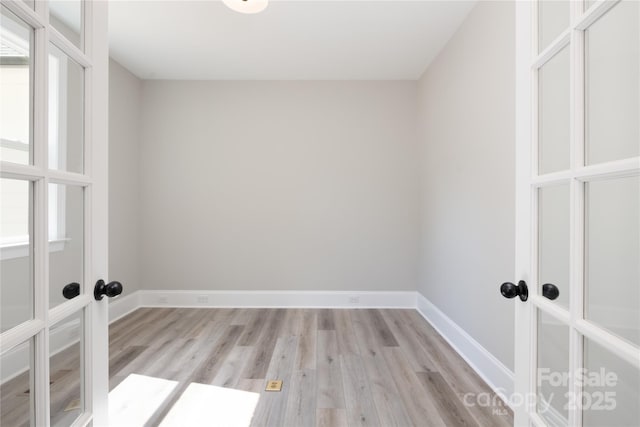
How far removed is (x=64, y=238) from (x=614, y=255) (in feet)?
4.48

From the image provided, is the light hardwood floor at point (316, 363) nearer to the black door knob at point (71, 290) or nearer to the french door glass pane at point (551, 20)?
the black door knob at point (71, 290)

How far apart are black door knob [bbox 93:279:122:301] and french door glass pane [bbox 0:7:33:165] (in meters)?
0.42

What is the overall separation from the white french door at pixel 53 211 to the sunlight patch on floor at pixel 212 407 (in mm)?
892

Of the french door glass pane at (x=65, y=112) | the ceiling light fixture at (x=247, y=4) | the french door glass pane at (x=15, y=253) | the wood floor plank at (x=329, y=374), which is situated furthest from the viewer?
the ceiling light fixture at (x=247, y=4)

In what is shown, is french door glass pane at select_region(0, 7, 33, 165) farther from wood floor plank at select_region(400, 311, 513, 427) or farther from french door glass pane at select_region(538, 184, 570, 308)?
wood floor plank at select_region(400, 311, 513, 427)

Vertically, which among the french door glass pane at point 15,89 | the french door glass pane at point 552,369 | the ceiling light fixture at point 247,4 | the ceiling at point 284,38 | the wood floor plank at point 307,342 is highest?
the ceiling at point 284,38

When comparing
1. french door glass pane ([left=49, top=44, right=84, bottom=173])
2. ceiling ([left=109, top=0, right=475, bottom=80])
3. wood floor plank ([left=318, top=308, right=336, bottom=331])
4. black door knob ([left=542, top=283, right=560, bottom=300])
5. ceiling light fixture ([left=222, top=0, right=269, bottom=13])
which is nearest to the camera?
french door glass pane ([left=49, top=44, right=84, bottom=173])

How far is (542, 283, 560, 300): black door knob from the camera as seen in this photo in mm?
852

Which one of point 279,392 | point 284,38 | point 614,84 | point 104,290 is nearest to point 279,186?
point 284,38

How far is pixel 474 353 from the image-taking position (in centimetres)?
229

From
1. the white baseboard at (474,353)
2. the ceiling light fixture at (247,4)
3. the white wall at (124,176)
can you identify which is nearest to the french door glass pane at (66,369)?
the ceiling light fixture at (247,4)

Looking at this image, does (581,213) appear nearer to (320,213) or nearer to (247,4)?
(247,4)

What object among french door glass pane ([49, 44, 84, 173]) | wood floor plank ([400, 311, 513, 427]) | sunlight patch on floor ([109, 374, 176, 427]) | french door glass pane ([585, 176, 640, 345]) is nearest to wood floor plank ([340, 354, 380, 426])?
wood floor plank ([400, 311, 513, 427])

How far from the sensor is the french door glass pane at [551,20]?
2.72ft
